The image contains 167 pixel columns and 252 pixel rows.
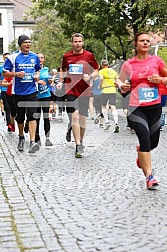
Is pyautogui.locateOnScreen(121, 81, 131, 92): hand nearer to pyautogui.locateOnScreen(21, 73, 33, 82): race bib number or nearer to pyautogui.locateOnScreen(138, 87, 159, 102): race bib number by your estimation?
pyautogui.locateOnScreen(138, 87, 159, 102): race bib number

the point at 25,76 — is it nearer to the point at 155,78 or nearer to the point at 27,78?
the point at 27,78

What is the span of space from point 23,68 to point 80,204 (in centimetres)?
446

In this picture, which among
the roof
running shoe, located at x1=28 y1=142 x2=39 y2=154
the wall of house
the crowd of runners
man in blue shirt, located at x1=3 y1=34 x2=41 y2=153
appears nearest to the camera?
the crowd of runners

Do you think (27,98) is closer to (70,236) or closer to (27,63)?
(27,63)

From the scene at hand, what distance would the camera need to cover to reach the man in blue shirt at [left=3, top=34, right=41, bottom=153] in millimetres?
9949

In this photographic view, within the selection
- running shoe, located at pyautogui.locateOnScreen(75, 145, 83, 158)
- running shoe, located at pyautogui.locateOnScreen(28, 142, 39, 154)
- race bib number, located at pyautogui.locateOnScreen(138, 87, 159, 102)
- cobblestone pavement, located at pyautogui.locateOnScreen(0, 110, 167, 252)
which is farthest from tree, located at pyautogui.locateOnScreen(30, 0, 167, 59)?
race bib number, located at pyautogui.locateOnScreen(138, 87, 159, 102)

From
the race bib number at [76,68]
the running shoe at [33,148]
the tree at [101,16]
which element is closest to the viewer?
the race bib number at [76,68]

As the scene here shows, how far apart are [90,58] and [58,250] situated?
5.83m

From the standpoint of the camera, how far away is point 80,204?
19.6 ft

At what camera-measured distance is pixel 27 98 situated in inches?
398

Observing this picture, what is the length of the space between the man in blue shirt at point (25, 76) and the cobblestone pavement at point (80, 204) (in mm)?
768

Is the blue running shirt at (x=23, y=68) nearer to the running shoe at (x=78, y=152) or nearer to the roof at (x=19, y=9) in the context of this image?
the running shoe at (x=78, y=152)

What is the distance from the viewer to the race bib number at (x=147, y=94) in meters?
6.87

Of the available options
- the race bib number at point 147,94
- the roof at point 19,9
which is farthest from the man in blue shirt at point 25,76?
the roof at point 19,9
